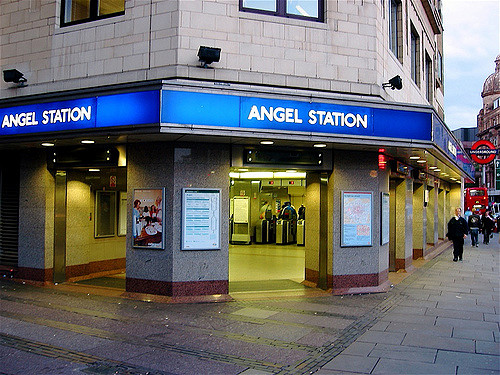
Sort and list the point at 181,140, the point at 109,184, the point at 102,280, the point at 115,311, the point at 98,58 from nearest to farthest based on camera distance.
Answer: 1. the point at 115,311
2. the point at 181,140
3. the point at 98,58
4. the point at 102,280
5. the point at 109,184

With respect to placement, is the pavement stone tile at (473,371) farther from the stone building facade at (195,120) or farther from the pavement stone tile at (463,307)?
the stone building facade at (195,120)

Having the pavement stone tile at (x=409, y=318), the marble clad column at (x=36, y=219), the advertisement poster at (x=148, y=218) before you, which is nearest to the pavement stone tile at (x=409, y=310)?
the pavement stone tile at (x=409, y=318)

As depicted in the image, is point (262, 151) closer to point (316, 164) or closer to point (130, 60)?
point (316, 164)

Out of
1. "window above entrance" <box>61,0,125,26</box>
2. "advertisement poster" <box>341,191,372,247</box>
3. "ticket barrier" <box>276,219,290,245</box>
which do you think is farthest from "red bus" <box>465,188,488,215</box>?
"window above entrance" <box>61,0,125,26</box>

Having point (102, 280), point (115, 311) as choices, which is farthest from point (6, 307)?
point (102, 280)

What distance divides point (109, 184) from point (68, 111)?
12.5 feet

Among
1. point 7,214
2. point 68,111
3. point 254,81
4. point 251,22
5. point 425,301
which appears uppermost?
point 251,22

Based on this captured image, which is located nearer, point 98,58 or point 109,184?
point 98,58

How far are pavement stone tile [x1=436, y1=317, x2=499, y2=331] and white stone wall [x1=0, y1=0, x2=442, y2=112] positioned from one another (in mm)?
4783

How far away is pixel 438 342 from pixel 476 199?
4319cm

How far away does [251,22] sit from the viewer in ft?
31.9

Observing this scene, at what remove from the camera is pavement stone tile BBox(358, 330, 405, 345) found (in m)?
7.05

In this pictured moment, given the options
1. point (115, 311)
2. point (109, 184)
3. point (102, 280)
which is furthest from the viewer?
point (109, 184)

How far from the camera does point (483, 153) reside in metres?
24.6
